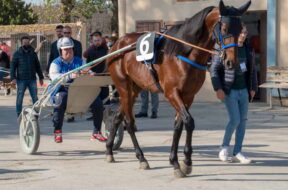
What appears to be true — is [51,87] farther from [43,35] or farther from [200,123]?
[43,35]

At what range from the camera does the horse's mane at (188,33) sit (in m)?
9.02

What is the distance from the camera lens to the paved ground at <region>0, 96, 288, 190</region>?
882cm

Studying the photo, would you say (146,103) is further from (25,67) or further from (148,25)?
(148,25)

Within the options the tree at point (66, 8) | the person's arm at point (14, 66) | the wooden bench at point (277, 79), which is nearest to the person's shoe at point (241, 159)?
the person's arm at point (14, 66)

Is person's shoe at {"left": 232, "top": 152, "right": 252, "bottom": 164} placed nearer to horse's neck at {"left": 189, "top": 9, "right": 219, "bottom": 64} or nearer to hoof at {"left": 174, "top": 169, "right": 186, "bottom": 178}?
hoof at {"left": 174, "top": 169, "right": 186, "bottom": 178}

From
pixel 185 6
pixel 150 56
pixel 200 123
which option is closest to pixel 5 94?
pixel 185 6

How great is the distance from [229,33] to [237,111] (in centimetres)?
184

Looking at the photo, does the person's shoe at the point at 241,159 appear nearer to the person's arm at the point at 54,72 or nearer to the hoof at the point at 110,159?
the hoof at the point at 110,159

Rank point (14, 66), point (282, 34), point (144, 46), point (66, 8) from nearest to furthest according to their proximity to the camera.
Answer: point (144, 46), point (14, 66), point (282, 34), point (66, 8)

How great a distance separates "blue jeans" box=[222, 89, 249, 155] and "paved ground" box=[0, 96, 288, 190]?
0.41 meters

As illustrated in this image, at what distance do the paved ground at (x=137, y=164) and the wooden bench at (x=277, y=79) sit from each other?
3.61 metres

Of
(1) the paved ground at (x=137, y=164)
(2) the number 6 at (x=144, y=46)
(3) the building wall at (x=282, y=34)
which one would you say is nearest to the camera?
(1) the paved ground at (x=137, y=164)

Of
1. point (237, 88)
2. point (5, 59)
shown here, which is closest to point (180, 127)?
point (237, 88)

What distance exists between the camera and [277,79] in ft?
62.4
